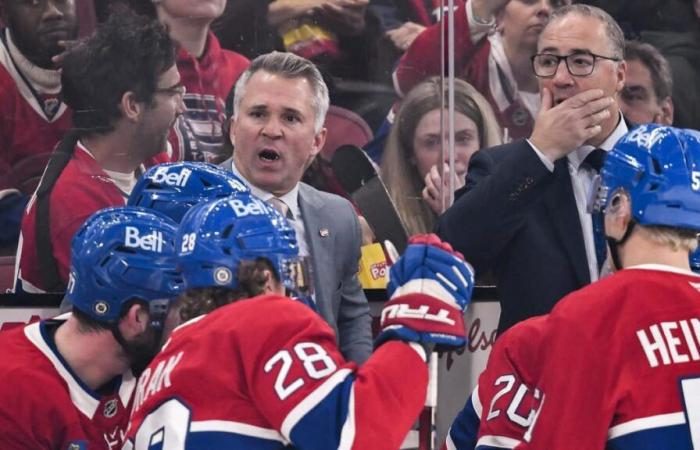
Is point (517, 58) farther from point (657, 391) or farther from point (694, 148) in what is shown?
point (657, 391)

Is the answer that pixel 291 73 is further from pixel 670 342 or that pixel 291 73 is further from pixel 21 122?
pixel 670 342

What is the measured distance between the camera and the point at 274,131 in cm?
366

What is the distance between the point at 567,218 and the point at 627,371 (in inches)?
45.2

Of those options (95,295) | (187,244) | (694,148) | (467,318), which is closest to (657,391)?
(694,148)

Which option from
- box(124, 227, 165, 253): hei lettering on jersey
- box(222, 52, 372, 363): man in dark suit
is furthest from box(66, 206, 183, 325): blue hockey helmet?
box(222, 52, 372, 363): man in dark suit

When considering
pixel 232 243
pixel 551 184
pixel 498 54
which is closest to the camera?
pixel 232 243

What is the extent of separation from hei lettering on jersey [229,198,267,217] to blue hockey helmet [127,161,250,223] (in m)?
0.79

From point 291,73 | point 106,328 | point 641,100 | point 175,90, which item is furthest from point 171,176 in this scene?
point 641,100

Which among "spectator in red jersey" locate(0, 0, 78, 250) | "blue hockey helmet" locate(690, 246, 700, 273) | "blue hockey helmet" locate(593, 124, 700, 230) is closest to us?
"blue hockey helmet" locate(593, 124, 700, 230)

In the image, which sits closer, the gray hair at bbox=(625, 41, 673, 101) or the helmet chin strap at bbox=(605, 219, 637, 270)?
the helmet chin strap at bbox=(605, 219, 637, 270)

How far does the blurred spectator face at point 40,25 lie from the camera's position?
3963 mm

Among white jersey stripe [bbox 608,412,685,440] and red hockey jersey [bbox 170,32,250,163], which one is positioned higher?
red hockey jersey [bbox 170,32,250,163]

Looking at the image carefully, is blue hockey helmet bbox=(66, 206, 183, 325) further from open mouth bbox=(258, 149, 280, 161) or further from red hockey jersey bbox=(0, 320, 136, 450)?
open mouth bbox=(258, 149, 280, 161)

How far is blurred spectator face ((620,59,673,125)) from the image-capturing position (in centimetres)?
468
